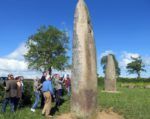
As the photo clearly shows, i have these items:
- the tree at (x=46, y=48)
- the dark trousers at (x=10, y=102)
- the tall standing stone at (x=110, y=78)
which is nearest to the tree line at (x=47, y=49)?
the tree at (x=46, y=48)

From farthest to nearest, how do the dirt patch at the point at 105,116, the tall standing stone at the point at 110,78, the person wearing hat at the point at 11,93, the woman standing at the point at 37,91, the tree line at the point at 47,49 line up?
the tree line at the point at 47,49
the tall standing stone at the point at 110,78
the woman standing at the point at 37,91
the person wearing hat at the point at 11,93
the dirt patch at the point at 105,116

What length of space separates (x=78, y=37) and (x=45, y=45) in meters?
76.0

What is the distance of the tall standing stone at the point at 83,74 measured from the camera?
18.9 meters

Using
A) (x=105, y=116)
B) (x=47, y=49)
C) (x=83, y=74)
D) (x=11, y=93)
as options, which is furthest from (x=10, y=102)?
(x=47, y=49)

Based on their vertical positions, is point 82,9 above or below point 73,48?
above

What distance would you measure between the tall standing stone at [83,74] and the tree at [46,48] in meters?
73.4

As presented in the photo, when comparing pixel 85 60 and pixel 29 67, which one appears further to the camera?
pixel 29 67

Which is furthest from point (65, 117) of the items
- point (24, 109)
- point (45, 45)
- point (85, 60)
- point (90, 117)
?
point (45, 45)

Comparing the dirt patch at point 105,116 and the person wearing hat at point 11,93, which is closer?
the dirt patch at point 105,116

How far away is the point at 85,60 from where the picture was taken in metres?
19.1

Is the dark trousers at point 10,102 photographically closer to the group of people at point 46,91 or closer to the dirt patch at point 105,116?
the group of people at point 46,91

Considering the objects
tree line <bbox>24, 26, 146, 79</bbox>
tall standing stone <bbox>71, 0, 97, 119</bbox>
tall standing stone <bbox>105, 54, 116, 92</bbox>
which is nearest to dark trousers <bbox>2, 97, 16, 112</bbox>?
tall standing stone <bbox>71, 0, 97, 119</bbox>

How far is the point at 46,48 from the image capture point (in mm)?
95125

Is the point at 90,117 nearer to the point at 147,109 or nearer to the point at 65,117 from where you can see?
the point at 65,117
